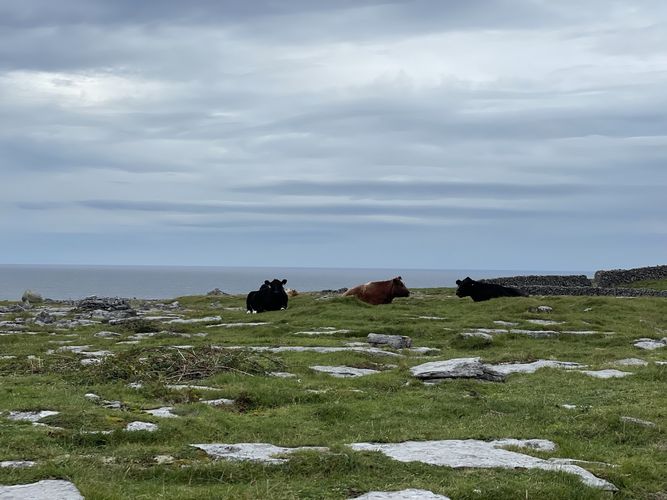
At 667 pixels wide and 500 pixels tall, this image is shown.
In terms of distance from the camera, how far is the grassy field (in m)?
7.58

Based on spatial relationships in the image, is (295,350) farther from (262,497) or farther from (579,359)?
(262,497)

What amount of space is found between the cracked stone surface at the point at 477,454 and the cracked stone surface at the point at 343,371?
6262 millimetres

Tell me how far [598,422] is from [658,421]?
998 millimetres

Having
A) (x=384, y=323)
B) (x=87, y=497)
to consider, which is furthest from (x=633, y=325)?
(x=87, y=497)

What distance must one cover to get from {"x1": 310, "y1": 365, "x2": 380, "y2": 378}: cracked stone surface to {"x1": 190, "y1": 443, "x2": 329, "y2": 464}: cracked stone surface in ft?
22.0

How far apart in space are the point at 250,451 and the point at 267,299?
27.1 meters

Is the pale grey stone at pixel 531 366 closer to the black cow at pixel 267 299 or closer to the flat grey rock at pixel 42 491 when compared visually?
the flat grey rock at pixel 42 491

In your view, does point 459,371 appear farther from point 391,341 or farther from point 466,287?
point 466,287

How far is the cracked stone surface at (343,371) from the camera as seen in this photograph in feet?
52.9

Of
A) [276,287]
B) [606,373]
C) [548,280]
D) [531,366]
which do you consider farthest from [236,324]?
[548,280]

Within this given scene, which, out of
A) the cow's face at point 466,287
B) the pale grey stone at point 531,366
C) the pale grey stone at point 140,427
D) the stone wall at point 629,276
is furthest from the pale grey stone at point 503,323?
the stone wall at point 629,276

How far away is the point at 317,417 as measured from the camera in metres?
11.3

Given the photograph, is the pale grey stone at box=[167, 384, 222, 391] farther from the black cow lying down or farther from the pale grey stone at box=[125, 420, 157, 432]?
the black cow lying down

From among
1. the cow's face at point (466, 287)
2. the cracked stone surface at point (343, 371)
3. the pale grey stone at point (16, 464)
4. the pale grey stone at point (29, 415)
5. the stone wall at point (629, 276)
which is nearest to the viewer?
the pale grey stone at point (16, 464)
